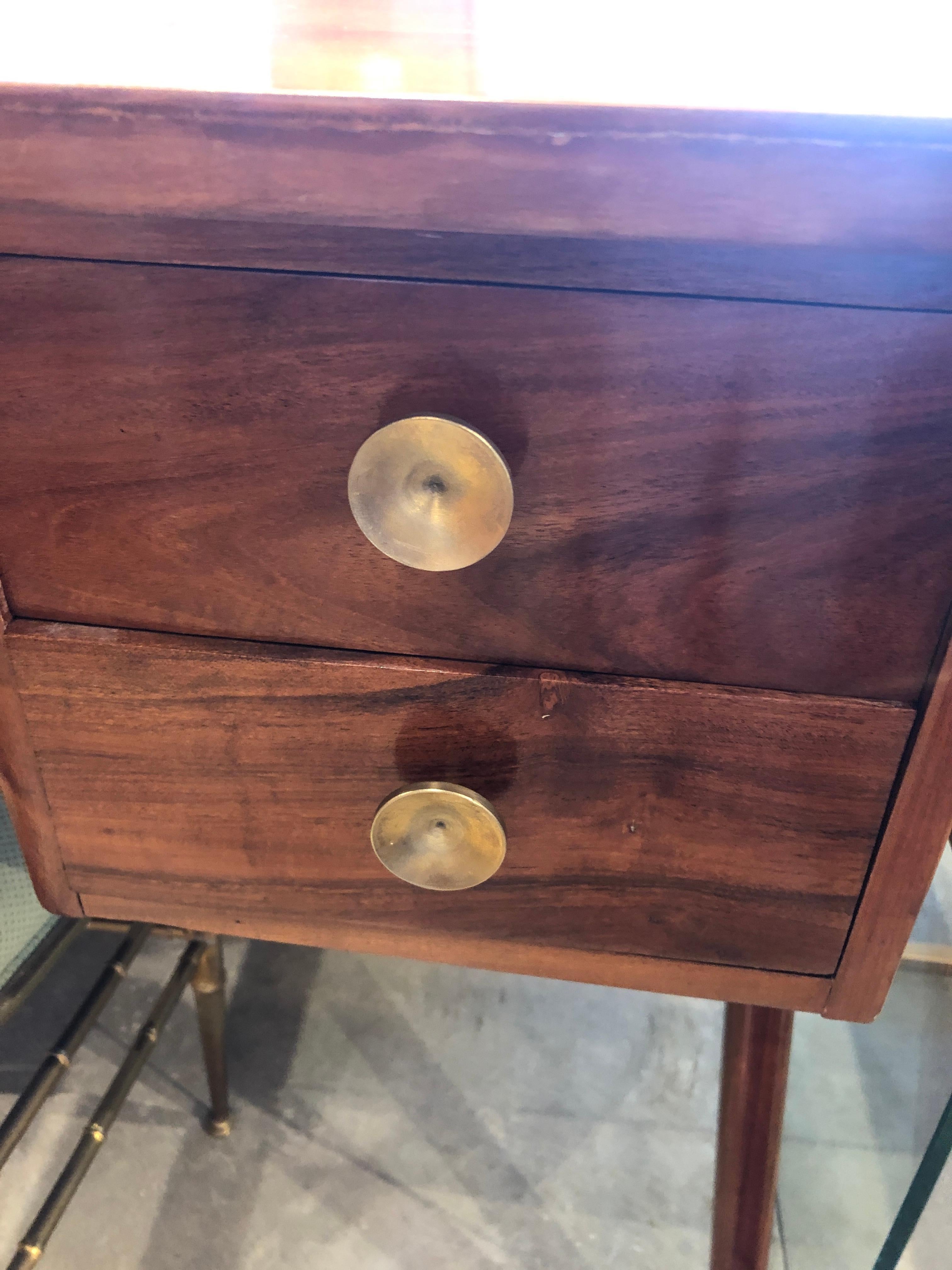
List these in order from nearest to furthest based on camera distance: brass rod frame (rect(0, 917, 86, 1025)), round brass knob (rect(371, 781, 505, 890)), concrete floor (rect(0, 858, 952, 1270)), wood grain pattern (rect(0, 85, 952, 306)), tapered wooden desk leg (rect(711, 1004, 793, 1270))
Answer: wood grain pattern (rect(0, 85, 952, 306)) < round brass knob (rect(371, 781, 505, 890)) < tapered wooden desk leg (rect(711, 1004, 793, 1270)) < brass rod frame (rect(0, 917, 86, 1025)) < concrete floor (rect(0, 858, 952, 1270))

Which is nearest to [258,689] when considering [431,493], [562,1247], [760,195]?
[431,493]

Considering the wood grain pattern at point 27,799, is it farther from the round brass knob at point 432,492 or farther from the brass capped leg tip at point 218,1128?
the brass capped leg tip at point 218,1128

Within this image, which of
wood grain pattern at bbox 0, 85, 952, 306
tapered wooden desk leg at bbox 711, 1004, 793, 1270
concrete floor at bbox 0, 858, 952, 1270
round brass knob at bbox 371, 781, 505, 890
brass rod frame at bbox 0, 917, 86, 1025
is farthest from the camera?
concrete floor at bbox 0, 858, 952, 1270

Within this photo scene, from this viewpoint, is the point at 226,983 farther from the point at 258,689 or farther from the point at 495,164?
the point at 495,164

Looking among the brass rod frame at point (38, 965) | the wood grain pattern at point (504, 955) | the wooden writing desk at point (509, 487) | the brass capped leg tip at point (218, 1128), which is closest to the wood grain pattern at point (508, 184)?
the wooden writing desk at point (509, 487)

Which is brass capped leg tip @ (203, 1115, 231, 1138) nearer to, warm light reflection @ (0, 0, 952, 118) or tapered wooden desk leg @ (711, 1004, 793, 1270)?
tapered wooden desk leg @ (711, 1004, 793, 1270)

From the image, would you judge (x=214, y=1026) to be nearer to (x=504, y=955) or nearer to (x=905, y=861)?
(x=504, y=955)

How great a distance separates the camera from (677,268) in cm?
25

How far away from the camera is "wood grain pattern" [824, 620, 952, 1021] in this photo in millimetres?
305

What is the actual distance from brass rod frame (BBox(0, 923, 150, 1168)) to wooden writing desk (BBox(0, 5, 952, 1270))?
0.32m

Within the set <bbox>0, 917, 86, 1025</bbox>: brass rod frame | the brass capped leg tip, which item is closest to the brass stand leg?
the brass capped leg tip

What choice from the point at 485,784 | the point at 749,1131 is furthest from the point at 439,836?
the point at 749,1131

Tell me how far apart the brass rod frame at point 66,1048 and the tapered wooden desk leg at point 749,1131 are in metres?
0.45

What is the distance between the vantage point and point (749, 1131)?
0.47 m
